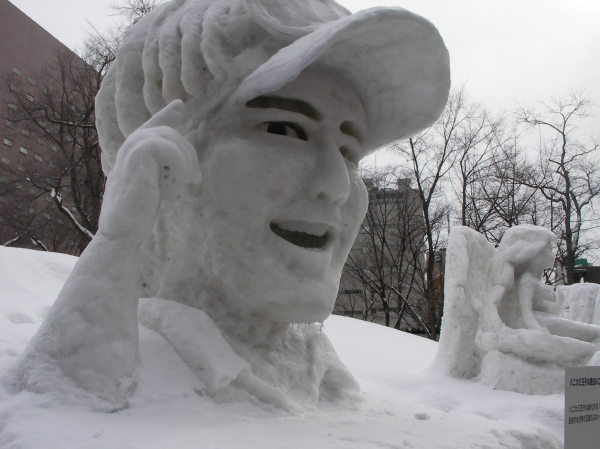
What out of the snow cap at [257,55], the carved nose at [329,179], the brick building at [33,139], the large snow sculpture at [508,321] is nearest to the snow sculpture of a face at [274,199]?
the carved nose at [329,179]

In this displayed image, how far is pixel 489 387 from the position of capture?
209 inches

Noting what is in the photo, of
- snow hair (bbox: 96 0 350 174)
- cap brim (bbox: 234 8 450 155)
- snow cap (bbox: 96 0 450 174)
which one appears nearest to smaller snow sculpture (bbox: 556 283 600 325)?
cap brim (bbox: 234 8 450 155)

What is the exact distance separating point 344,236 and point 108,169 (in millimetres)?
1118

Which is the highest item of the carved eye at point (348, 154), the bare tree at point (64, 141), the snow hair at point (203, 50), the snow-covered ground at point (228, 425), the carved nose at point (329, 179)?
the bare tree at point (64, 141)

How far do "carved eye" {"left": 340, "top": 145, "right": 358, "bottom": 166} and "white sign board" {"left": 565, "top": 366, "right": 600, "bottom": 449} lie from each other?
115 cm

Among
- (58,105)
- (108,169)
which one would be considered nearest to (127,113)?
(108,169)

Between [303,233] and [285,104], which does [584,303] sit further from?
[285,104]

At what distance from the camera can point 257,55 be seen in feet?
6.42

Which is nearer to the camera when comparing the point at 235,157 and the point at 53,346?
the point at 53,346

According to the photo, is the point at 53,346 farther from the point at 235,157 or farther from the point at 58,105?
the point at 58,105

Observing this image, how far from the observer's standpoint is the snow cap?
1.82 m

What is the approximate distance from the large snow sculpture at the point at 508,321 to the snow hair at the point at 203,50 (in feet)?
14.5

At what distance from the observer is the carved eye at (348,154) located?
2179 mm

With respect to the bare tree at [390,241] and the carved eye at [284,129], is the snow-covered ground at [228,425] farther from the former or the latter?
the bare tree at [390,241]
